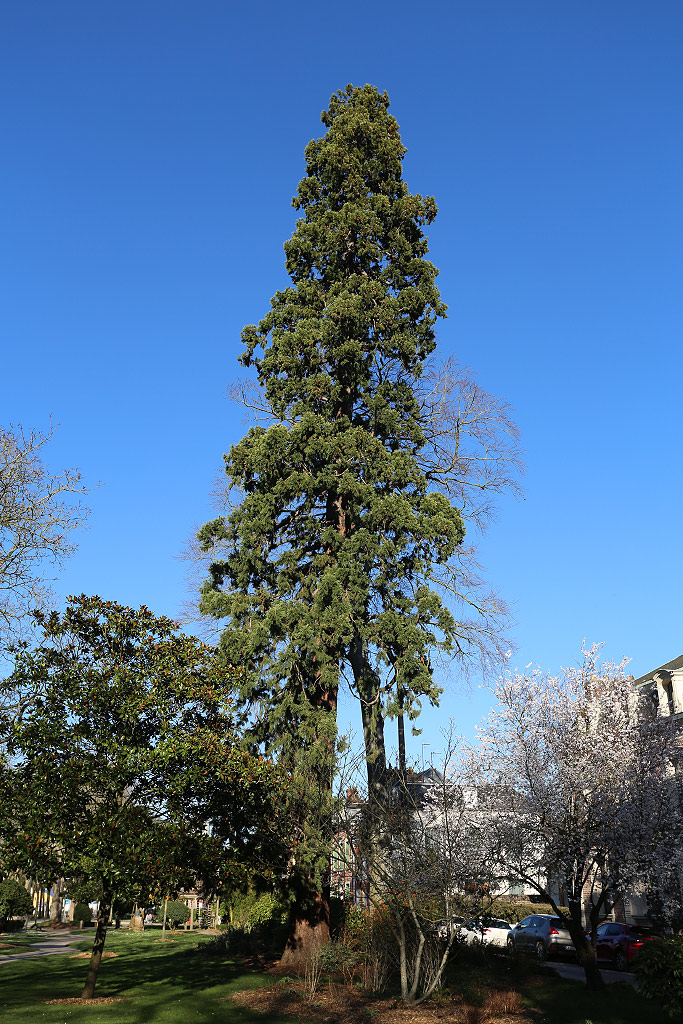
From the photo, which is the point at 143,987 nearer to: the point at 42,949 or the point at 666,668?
the point at 42,949

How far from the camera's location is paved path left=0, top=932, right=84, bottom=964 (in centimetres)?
2381

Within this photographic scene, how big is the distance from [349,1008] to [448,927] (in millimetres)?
2338

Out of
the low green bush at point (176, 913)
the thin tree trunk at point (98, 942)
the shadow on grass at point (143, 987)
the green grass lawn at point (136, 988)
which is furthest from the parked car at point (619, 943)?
the low green bush at point (176, 913)

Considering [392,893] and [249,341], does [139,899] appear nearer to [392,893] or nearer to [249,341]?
[392,893]

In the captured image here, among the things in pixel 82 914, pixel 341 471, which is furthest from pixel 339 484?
pixel 82 914

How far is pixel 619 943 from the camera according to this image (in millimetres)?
21781

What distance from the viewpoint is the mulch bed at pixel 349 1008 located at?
1348 centimetres

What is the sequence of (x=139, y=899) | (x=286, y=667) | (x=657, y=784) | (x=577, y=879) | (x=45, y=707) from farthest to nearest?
1. (x=286, y=667)
2. (x=657, y=784)
3. (x=577, y=879)
4. (x=45, y=707)
5. (x=139, y=899)

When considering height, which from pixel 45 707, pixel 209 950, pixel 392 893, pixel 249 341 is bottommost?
pixel 209 950

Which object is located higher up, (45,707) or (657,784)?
(45,707)

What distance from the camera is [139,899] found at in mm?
13562

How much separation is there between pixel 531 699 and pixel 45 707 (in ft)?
35.9

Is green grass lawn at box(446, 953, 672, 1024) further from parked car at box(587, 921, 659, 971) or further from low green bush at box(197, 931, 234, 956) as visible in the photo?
low green bush at box(197, 931, 234, 956)

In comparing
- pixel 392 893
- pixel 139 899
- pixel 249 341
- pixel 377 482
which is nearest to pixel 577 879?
pixel 392 893
